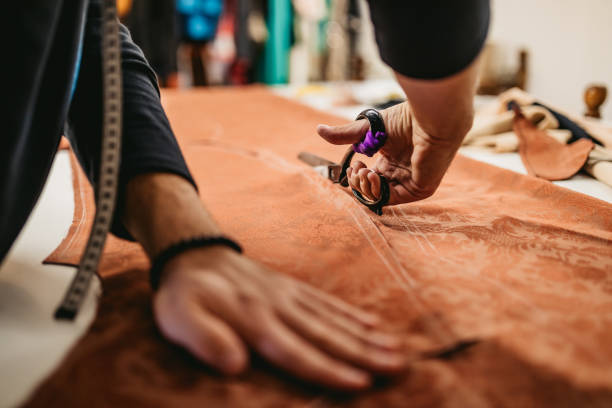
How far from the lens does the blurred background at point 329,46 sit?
9.00 ft

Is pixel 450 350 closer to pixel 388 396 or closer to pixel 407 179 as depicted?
pixel 388 396

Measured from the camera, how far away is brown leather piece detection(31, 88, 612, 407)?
0.31 meters

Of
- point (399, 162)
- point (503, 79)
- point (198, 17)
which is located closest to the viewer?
point (399, 162)

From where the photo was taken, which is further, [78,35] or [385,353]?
[78,35]

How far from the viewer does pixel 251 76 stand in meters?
4.76

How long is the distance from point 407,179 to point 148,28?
4087 millimetres

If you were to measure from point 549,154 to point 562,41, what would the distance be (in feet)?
8.23

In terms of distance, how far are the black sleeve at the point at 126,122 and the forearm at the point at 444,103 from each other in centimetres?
31

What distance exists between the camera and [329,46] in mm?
4969

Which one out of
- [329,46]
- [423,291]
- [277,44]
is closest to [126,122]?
[423,291]

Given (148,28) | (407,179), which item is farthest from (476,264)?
(148,28)

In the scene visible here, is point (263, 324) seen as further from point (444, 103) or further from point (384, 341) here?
point (444, 103)

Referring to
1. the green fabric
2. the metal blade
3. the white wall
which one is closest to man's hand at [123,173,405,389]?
the metal blade

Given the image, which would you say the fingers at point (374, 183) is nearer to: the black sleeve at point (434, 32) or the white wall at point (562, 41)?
the black sleeve at point (434, 32)
